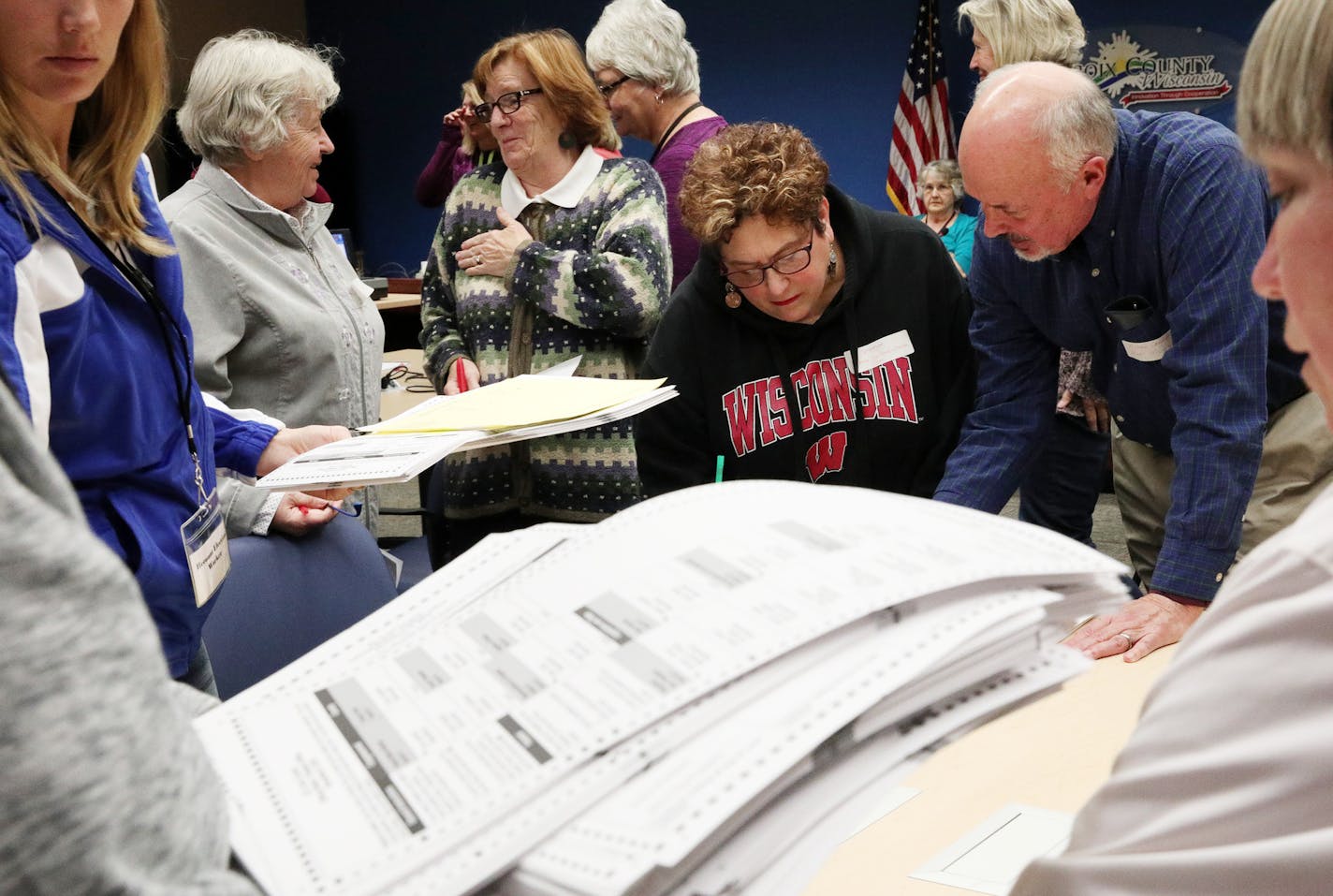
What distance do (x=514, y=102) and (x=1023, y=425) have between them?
126 centimetres

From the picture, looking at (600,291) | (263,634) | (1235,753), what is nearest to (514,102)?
(600,291)

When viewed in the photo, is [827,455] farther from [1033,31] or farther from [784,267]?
[1033,31]

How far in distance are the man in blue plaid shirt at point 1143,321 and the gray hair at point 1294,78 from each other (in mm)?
1008

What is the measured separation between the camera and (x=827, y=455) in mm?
2203

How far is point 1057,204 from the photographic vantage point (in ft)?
6.38

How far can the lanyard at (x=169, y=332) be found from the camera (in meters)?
1.21

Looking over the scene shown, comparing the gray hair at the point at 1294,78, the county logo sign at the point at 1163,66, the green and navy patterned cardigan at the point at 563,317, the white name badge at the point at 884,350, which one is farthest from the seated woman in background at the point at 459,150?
the county logo sign at the point at 1163,66

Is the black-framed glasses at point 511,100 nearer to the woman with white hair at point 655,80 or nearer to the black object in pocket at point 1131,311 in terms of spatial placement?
the woman with white hair at point 655,80

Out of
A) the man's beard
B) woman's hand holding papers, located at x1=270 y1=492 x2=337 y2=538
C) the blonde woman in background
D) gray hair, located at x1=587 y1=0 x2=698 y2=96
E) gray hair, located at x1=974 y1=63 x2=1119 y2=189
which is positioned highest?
gray hair, located at x1=587 y1=0 x2=698 y2=96

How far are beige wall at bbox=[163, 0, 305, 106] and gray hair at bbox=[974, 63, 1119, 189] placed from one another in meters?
7.51

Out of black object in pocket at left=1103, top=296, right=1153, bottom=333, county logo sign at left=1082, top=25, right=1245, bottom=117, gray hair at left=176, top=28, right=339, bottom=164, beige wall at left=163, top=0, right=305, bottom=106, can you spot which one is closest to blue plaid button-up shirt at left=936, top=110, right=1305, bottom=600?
black object in pocket at left=1103, top=296, right=1153, bottom=333

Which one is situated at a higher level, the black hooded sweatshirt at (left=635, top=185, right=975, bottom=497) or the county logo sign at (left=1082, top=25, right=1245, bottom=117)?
the county logo sign at (left=1082, top=25, right=1245, bottom=117)

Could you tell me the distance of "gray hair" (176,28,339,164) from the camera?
7.36 feet

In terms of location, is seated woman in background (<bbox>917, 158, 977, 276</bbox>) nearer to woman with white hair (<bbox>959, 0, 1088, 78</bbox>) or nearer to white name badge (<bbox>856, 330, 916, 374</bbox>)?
woman with white hair (<bbox>959, 0, 1088, 78</bbox>)
